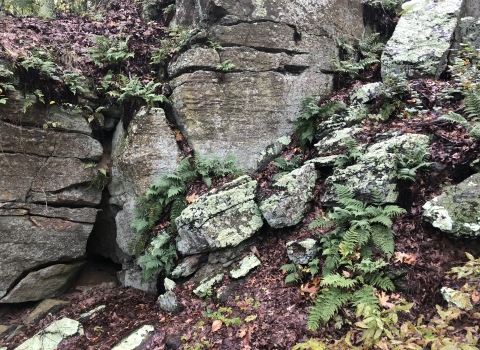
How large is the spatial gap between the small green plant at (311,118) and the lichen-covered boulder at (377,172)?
1.94 m

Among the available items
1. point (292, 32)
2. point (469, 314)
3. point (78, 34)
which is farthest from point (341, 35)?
point (469, 314)

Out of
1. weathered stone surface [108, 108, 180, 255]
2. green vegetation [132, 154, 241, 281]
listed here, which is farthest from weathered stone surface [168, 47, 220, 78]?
green vegetation [132, 154, 241, 281]

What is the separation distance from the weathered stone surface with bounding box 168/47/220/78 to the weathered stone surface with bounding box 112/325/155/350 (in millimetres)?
6344

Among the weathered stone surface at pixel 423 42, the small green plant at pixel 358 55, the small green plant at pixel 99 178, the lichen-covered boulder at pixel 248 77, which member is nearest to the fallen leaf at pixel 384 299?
the lichen-covered boulder at pixel 248 77

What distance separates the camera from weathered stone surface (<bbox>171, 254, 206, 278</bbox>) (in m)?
6.90

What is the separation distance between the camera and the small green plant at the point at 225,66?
28.1 feet

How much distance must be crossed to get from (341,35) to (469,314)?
8663 mm

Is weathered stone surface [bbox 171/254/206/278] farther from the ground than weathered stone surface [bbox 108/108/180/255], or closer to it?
closer to it

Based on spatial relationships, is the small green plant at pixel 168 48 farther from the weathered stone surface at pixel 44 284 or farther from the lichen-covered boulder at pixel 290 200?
the weathered stone surface at pixel 44 284

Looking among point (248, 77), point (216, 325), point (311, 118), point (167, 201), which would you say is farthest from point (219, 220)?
point (248, 77)

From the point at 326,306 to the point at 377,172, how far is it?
2.60 metres

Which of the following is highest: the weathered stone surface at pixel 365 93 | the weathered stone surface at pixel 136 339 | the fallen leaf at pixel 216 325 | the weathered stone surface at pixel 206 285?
the weathered stone surface at pixel 365 93

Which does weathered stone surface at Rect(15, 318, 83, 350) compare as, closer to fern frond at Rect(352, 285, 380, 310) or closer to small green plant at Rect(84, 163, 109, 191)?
small green plant at Rect(84, 163, 109, 191)

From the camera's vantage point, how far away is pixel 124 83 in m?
8.63
